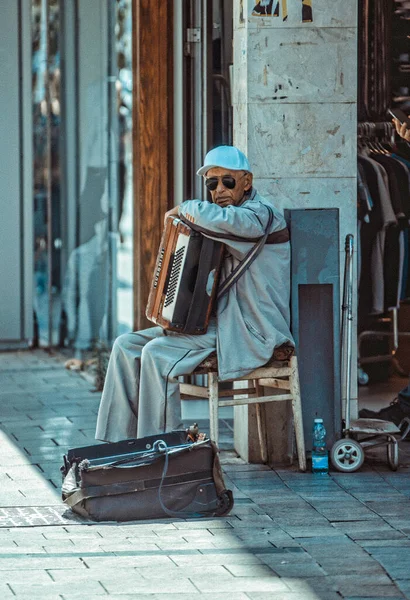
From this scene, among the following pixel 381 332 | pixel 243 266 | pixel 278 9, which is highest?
pixel 278 9

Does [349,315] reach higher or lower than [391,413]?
higher

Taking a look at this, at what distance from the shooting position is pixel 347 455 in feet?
22.6

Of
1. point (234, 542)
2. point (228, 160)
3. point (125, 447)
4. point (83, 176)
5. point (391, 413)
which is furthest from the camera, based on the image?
point (83, 176)

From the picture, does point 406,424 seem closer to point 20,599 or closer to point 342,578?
point 342,578

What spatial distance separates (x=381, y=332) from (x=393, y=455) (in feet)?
5.75

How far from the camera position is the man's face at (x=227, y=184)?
22.3ft

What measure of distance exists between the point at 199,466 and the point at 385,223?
9.66ft

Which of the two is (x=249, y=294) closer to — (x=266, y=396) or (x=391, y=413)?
(x=266, y=396)

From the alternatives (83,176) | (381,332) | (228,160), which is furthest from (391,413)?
(83,176)

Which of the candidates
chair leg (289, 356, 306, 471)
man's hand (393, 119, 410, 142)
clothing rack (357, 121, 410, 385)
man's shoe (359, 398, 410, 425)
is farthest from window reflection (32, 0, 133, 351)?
chair leg (289, 356, 306, 471)

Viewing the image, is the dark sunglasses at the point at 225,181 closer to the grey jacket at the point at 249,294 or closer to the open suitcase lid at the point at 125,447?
the grey jacket at the point at 249,294

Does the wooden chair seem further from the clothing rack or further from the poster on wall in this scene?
the poster on wall

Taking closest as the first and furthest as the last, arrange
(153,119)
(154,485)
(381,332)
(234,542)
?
1. (234,542)
2. (154,485)
3. (381,332)
4. (153,119)

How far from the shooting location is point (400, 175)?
8398 mm
